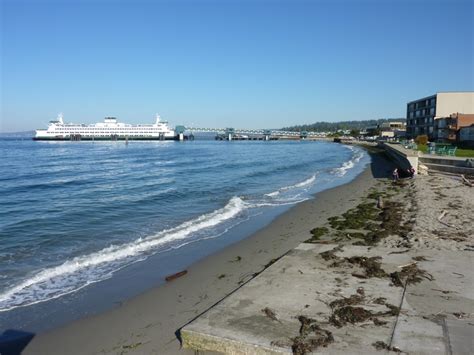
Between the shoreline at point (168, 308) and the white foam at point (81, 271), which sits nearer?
the shoreline at point (168, 308)

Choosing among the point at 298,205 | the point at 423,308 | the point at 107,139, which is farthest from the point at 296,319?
the point at 107,139

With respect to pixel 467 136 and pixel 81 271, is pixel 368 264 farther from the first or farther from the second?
pixel 467 136

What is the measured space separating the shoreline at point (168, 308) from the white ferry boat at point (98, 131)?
143183 mm

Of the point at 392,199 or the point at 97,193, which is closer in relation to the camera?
the point at 392,199

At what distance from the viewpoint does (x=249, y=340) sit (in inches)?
208

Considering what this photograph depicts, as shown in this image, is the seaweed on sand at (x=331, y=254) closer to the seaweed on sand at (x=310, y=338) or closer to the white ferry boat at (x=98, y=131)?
the seaweed on sand at (x=310, y=338)

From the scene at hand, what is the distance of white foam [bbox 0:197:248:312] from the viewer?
870cm

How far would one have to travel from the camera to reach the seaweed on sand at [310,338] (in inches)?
199

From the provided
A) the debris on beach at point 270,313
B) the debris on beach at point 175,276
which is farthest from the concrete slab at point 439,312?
the debris on beach at point 175,276

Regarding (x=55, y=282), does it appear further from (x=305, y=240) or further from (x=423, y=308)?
(x=423, y=308)

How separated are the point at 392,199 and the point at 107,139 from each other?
485ft

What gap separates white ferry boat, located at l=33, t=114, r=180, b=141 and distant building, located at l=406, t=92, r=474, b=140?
4063 inches

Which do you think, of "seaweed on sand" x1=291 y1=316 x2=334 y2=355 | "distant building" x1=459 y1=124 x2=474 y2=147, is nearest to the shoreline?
"seaweed on sand" x1=291 y1=316 x2=334 y2=355

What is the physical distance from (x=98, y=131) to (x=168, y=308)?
15669cm
